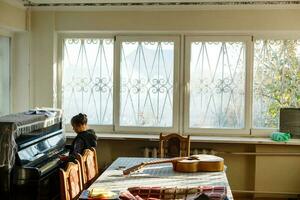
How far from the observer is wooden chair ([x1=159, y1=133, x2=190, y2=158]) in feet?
12.8

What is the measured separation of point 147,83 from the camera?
192 inches

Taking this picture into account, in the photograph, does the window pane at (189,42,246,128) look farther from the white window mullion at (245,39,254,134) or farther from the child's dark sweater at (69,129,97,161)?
the child's dark sweater at (69,129,97,161)

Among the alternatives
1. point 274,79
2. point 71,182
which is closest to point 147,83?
point 274,79

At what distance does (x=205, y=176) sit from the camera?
3.03 metres

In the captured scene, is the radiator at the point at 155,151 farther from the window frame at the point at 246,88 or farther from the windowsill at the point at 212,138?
the window frame at the point at 246,88

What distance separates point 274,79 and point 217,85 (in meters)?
0.64

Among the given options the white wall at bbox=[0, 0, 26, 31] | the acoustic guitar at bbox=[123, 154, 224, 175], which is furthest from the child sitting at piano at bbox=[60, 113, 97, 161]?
the white wall at bbox=[0, 0, 26, 31]

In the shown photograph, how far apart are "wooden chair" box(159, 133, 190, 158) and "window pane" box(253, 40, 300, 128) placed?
4.17ft

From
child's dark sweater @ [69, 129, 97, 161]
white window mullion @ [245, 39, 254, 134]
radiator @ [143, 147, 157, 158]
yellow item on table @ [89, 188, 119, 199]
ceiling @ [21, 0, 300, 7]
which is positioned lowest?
radiator @ [143, 147, 157, 158]

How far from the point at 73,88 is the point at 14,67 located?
27.5 inches

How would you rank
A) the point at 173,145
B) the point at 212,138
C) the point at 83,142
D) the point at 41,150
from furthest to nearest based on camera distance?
1. the point at 212,138
2. the point at 173,145
3. the point at 41,150
4. the point at 83,142

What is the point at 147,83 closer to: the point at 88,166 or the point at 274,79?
the point at 274,79

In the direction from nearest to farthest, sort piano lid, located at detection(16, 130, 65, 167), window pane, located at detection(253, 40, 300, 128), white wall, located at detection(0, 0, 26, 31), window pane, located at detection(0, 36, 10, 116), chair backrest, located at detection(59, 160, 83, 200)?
chair backrest, located at detection(59, 160, 83, 200)
piano lid, located at detection(16, 130, 65, 167)
white wall, located at detection(0, 0, 26, 31)
window pane, located at detection(0, 36, 10, 116)
window pane, located at detection(253, 40, 300, 128)

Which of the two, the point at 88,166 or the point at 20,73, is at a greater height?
the point at 20,73
